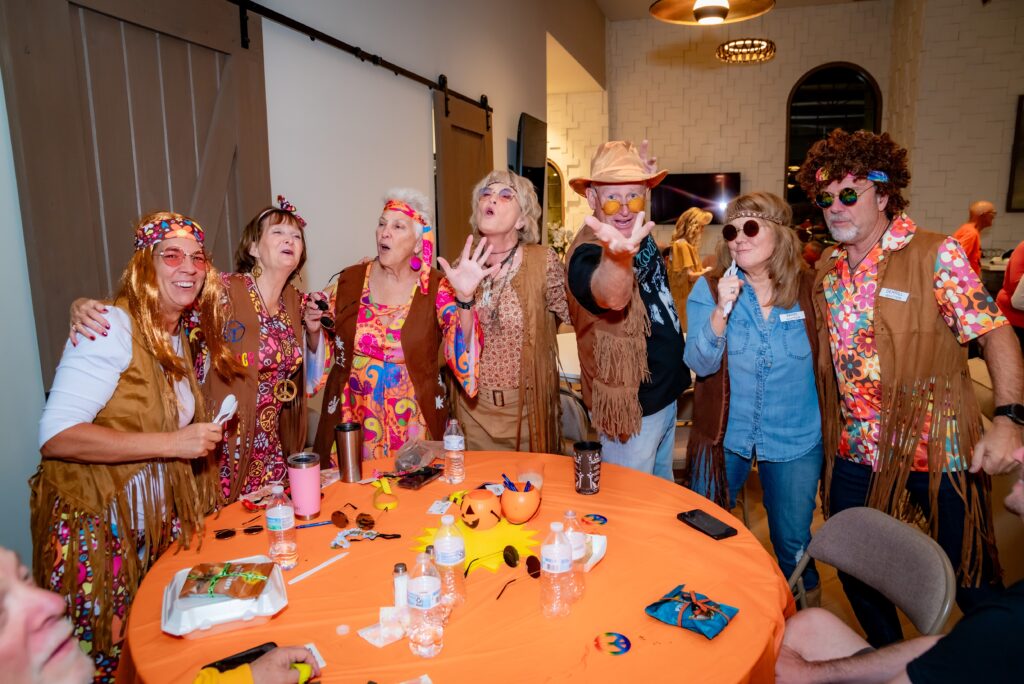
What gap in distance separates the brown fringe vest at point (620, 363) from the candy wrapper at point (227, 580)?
1.40m

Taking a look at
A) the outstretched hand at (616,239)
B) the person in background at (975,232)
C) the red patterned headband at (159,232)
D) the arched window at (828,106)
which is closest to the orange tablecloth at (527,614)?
the outstretched hand at (616,239)

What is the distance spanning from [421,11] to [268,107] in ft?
6.49

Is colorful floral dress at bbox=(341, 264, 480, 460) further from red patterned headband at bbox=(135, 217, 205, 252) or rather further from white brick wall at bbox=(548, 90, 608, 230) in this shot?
white brick wall at bbox=(548, 90, 608, 230)

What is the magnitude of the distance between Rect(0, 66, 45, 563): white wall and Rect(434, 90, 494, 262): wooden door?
10.2 feet

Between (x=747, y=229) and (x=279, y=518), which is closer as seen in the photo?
(x=279, y=518)

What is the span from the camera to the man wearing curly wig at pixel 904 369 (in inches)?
88.0

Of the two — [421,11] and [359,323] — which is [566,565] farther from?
[421,11]

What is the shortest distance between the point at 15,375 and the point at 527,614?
6.28ft

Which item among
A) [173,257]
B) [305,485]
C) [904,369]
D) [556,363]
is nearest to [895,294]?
[904,369]


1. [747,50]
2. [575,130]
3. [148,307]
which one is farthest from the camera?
[575,130]

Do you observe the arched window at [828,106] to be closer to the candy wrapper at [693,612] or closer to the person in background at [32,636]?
the candy wrapper at [693,612]

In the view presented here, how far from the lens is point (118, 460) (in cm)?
184

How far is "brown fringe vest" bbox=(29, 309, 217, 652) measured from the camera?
72.4 inches

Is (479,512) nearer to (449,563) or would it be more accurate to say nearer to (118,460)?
(449,563)
